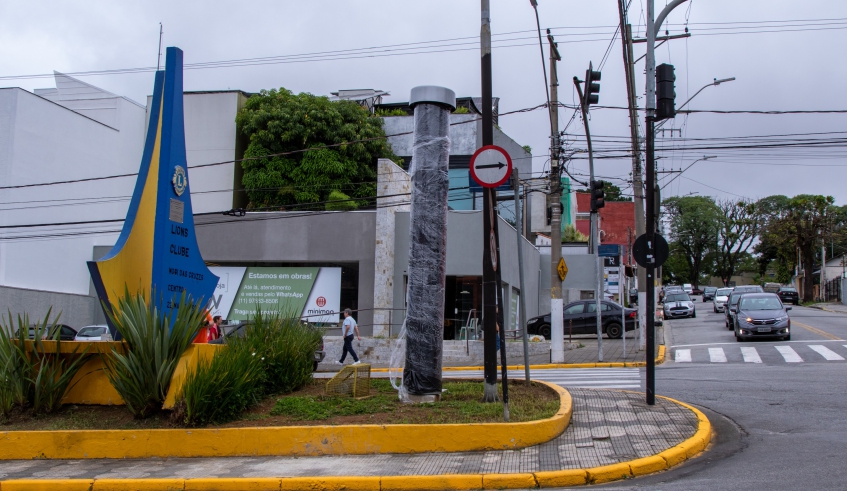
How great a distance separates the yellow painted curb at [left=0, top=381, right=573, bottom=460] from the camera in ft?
26.7

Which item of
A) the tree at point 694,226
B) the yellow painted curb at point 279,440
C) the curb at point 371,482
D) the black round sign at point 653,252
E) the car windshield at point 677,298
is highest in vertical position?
the tree at point 694,226

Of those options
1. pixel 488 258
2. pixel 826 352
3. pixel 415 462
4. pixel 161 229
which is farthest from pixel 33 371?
pixel 826 352

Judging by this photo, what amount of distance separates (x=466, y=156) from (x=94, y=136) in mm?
17972

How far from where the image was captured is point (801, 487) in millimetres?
6445

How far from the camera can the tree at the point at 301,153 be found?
32.4 meters

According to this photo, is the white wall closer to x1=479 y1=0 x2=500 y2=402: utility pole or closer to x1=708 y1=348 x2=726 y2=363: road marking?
x1=708 y1=348 x2=726 y2=363: road marking

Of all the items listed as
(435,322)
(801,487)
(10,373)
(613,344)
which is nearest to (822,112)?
(613,344)

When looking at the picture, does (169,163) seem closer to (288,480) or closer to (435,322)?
(435,322)

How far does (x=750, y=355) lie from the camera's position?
1956 cm

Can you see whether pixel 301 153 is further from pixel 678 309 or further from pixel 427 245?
pixel 427 245

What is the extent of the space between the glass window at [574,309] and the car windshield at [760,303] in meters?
6.26

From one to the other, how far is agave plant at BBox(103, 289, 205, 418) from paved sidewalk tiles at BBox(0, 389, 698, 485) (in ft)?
2.62

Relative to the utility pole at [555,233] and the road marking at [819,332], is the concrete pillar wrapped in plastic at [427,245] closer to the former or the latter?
the utility pole at [555,233]

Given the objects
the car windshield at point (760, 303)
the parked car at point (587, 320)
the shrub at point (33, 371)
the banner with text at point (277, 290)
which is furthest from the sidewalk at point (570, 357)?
the shrub at point (33, 371)
